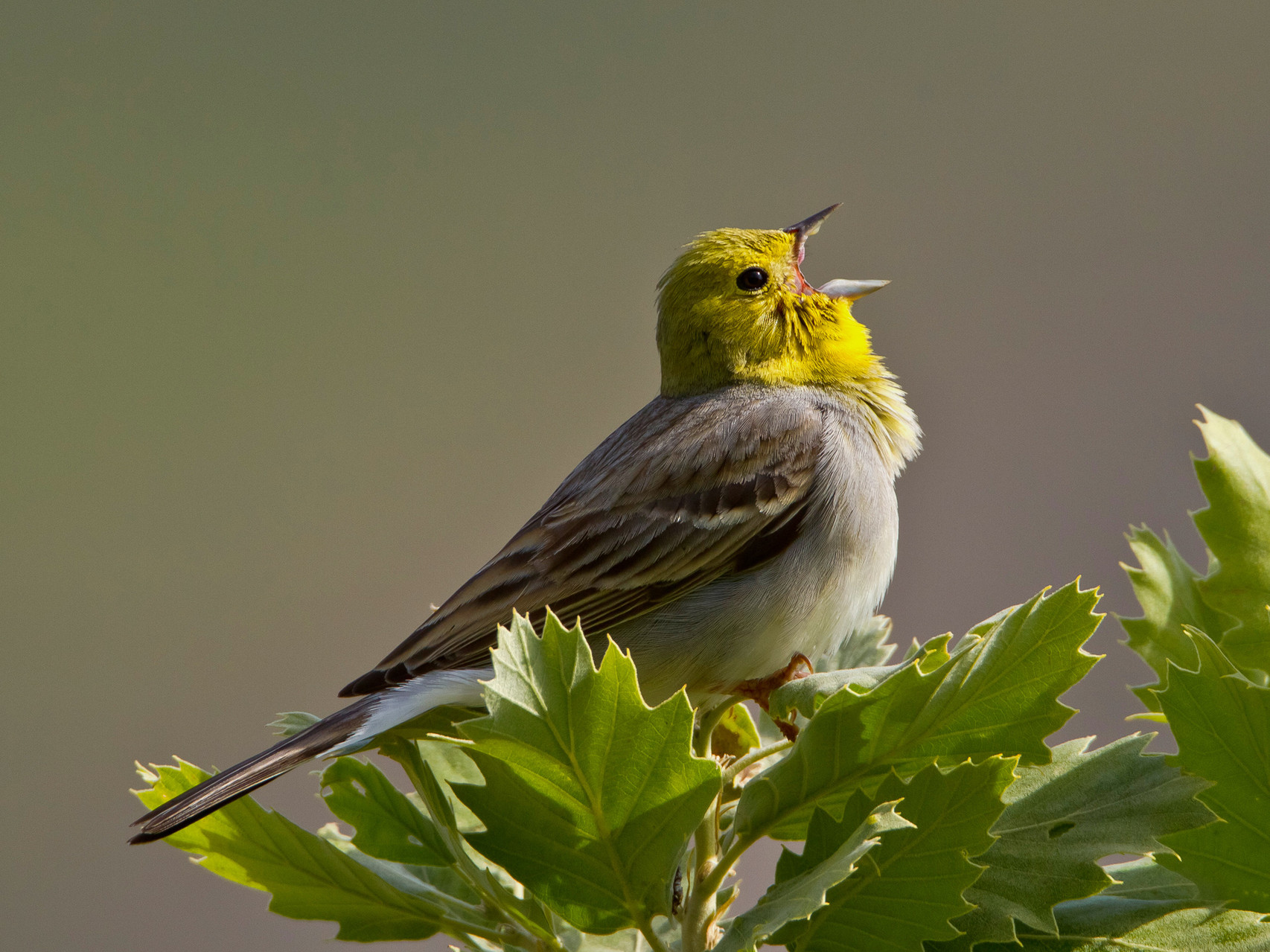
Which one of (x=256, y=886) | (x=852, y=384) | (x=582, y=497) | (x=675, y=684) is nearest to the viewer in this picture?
(x=256, y=886)

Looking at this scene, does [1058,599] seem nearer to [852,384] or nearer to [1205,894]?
[1205,894]

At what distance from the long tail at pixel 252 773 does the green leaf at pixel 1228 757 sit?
668 mm

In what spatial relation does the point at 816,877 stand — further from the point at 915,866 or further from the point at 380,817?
the point at 380,817

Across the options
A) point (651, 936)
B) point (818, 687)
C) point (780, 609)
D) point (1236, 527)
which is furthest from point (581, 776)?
point (780, 609)

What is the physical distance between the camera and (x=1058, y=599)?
0.78m

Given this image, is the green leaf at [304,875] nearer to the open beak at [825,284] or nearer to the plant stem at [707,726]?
the plant stem at [707,726]

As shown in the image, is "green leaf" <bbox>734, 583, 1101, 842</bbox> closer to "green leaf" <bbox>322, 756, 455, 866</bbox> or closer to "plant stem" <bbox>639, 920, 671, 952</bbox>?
"plant stem" <bbox>639, 920, 671, 952</bbox>

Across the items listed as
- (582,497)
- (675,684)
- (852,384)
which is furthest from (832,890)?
(852,384)

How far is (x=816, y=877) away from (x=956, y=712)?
16cm

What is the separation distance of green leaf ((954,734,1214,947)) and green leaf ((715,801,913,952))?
0.38ft

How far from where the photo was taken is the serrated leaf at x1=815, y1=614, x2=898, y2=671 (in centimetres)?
150

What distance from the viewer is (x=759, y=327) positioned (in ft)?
8.07

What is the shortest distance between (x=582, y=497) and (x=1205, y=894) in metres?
1.43

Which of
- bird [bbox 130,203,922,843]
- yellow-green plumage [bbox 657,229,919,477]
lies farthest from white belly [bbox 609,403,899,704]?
yellow-green plumage [bbox 657,229,919,477]
